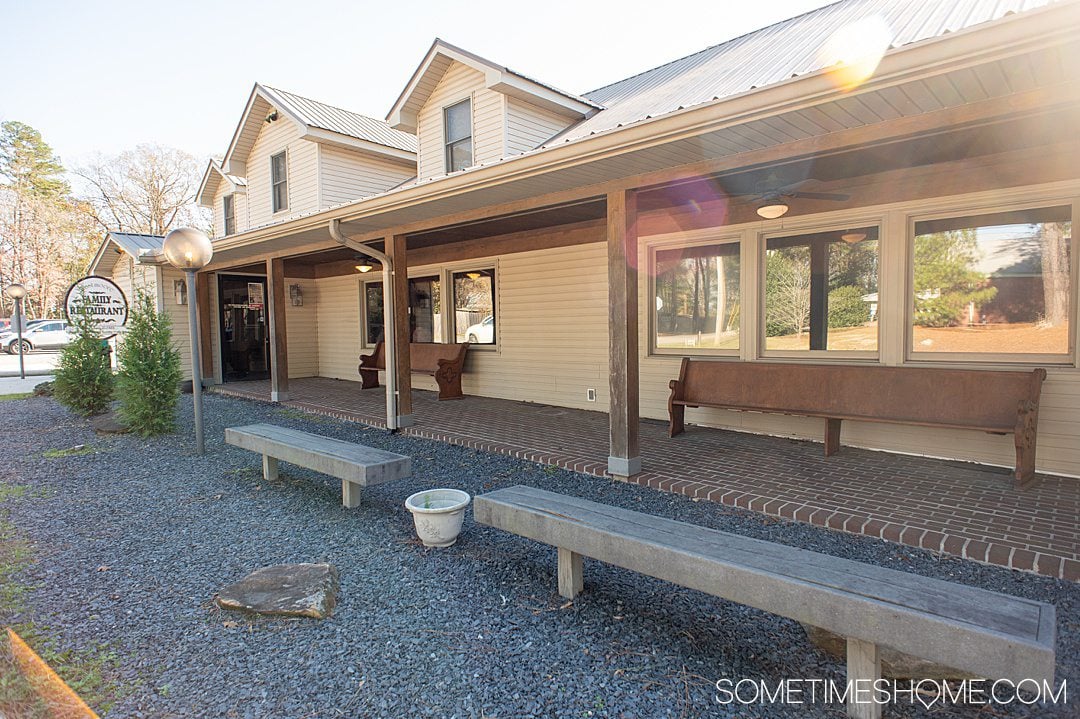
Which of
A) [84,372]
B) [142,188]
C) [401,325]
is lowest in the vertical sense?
[84,372]

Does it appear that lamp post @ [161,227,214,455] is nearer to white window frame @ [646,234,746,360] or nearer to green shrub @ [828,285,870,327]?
white window frame @ [646,234,746,360]

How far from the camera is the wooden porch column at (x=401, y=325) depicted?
21.0ft

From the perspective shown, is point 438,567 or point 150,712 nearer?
point 150,712

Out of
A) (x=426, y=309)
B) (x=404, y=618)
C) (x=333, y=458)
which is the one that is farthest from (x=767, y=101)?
(x=426, y=309)

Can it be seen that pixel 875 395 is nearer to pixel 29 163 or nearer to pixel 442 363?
pixel 442 363

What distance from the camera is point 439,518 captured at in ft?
10.4

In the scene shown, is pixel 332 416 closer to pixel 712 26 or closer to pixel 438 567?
pixel 438 567

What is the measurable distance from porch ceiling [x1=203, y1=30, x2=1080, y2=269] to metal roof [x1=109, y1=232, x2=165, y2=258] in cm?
743

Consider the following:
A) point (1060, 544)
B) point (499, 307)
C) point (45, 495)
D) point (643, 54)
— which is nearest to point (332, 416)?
point (499, 307)

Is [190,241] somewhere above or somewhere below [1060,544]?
above

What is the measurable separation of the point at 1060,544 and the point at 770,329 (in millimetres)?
3161

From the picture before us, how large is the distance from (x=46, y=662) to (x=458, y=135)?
7.88 meters

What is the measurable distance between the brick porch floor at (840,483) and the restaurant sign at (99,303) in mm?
4251

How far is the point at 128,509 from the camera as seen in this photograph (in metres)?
4.05
